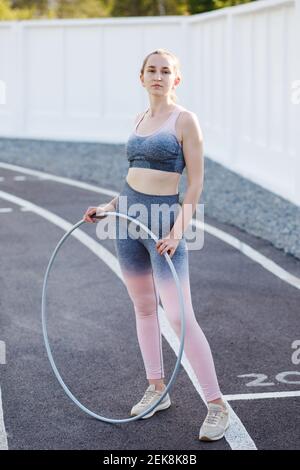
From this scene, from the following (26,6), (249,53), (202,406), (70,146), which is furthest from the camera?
(26,6)

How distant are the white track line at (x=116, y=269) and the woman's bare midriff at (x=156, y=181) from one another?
1394 millimetres

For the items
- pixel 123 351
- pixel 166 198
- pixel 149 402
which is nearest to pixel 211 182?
pixel 123 351

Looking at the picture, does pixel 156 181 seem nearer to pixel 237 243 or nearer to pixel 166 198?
pixel 166 198

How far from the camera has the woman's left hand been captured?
5.09 m

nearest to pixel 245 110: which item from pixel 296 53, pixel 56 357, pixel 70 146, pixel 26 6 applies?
pixel 296 53

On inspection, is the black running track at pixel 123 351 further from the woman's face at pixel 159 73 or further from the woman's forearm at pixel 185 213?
the woman's face at pixel 159 73

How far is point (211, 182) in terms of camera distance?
1454 centimetres

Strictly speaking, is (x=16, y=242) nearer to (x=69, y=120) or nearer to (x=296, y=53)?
(x=296, y=53)

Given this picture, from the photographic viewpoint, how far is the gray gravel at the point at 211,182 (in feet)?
37.0

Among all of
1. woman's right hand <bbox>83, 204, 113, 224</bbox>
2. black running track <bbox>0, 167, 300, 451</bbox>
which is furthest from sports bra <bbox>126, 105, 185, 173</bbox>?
black running track <bbox>0, 167, 300, 451</bbox>

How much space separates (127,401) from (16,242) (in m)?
4.96

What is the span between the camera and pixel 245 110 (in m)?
15.3

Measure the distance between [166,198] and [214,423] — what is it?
128cm

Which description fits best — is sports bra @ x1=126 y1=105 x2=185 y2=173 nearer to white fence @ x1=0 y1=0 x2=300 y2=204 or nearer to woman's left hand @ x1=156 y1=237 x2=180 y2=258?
woman's left hand @ x1=156 y1=237 x2=180 y2=258
